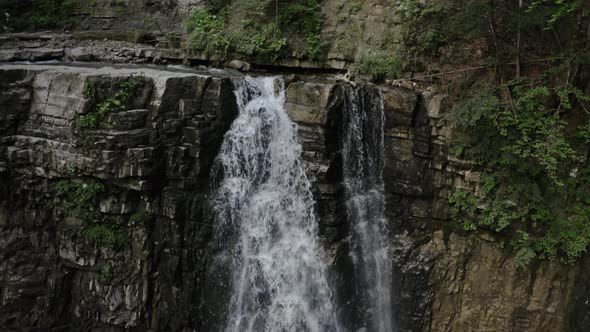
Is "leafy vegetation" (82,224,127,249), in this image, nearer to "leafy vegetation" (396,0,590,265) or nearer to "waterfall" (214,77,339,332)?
"waterfall" (214,77,339,332)

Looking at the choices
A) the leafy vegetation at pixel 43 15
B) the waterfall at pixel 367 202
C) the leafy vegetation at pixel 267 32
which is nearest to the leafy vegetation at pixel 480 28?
the waterfall at pixel 367 202

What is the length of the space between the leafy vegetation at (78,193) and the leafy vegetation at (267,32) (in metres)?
4.80

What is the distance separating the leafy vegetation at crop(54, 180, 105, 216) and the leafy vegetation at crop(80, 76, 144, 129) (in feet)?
3.82

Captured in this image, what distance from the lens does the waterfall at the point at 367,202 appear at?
1044 cm

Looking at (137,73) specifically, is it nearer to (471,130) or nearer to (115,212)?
(115,212)

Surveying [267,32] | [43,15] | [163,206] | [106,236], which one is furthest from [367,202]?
[43,15]

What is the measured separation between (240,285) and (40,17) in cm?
1148

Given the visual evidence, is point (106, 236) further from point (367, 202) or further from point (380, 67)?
point (380, 67)

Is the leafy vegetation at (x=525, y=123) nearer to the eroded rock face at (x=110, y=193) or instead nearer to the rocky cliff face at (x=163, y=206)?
the rocky cliff face at (x=163, y=206)

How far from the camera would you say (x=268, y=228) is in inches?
398

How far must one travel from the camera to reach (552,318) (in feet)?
31.3

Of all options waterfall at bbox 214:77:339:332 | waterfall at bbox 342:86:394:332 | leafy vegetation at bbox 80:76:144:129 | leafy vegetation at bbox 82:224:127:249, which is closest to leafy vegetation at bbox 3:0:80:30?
leafy vegetation at bbox 80:76:144:129

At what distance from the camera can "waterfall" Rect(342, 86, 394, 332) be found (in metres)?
10.4

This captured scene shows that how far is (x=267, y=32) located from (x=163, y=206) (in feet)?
17.1
